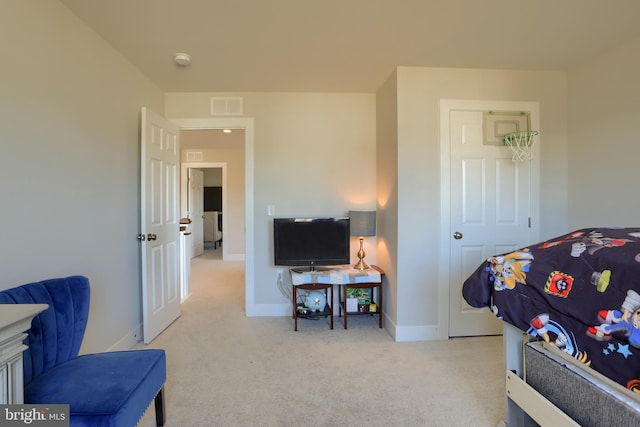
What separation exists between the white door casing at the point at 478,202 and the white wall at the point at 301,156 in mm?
884

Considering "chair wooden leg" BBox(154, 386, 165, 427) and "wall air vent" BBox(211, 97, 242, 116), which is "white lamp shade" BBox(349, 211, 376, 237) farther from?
"chair wooden leg" BBox(154, 386, 165, 427)

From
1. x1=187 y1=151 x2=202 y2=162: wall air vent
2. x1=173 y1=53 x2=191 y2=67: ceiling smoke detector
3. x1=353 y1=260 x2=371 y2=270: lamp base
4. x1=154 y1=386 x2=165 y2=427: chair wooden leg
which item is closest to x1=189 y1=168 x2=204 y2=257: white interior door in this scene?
x1=187 y1=151 x2=202 y2=162: wall air vent

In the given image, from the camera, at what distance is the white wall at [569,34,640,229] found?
2342mm

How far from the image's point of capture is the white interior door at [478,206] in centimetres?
283

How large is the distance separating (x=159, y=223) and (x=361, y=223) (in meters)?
1.95

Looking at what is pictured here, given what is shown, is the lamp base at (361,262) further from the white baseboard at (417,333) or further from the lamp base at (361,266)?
the white baseboard at (417,333)

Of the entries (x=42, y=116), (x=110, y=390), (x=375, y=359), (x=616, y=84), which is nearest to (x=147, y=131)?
(x=42, y=116)

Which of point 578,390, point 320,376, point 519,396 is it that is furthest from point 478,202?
point 320,376

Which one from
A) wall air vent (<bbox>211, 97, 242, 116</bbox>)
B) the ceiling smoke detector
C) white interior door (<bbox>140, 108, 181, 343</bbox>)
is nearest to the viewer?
the ceiling smoke detector

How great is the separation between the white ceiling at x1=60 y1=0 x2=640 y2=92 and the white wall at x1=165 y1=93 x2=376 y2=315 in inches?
16.0

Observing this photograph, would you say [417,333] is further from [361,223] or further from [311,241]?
[311,241]

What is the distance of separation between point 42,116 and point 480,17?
275 centimetres

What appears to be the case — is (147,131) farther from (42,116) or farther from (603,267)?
(603,267)

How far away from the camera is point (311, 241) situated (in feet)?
10.3
